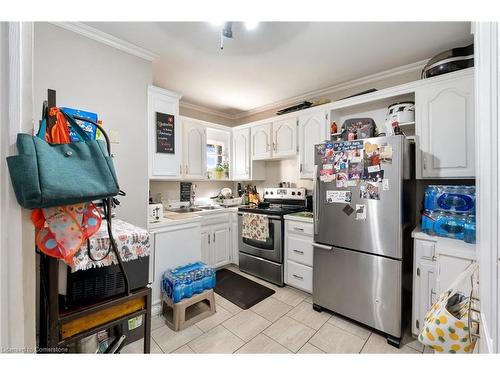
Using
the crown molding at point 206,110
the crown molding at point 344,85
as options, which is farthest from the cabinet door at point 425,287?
the crown molding at point 206,110

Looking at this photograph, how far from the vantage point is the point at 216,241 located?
9.83 ft

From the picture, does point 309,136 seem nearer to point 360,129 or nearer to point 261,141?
point 360,129

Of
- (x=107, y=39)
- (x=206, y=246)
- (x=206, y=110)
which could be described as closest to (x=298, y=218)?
(x=206, y=246)

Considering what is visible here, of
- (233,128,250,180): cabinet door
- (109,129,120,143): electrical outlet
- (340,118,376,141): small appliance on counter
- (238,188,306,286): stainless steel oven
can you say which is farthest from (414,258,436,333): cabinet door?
(109,129,120,143): electrical outlet

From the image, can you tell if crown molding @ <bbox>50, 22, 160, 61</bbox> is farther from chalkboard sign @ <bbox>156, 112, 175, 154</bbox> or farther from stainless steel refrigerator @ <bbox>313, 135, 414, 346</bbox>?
stainless steel refrigerator @ <bbox>313, 135, 414, 346</bbox>

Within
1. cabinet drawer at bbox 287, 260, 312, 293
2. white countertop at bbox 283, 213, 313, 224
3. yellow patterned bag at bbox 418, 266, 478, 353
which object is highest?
white countertop at bbox 283, 213, 313, 224

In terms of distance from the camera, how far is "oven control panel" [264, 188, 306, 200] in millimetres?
2904

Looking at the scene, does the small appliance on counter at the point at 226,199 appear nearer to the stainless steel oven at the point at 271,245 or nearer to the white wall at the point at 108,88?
the stainless steel oven at the point at 271,245

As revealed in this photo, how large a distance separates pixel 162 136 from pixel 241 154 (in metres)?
1.45

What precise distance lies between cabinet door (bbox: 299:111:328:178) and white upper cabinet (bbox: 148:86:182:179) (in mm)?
1554

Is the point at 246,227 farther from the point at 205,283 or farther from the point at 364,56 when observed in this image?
the point at 364,56
